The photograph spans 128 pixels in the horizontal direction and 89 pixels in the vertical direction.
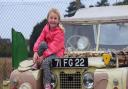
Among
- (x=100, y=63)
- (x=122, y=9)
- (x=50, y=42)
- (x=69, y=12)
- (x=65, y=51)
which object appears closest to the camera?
(x=100, y=63)

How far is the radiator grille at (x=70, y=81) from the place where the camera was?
324 inches

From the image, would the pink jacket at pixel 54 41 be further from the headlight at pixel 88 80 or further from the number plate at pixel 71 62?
the headlight at pixel 88 80

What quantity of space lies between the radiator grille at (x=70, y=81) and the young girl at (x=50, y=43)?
0.28m

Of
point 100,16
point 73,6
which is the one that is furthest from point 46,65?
point 73,6

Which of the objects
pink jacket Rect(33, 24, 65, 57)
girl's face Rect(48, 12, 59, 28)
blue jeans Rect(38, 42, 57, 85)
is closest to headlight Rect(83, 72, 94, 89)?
blue jeans Rect(38, 42, 57, 85)

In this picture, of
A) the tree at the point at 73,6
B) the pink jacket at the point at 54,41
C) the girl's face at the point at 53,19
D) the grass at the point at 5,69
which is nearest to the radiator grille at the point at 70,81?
the pink jacket at the point at 54,41

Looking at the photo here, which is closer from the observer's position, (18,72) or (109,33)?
(18,72)

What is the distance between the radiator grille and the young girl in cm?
28

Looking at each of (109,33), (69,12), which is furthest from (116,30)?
(69,12)

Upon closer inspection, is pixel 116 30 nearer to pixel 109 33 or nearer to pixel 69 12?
pixel 109 33

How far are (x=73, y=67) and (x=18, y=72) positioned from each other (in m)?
0.88

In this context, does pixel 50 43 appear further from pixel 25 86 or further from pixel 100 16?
pixel 100 16

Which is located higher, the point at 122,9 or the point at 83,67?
the point at 122,9

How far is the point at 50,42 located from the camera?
8734 mm
